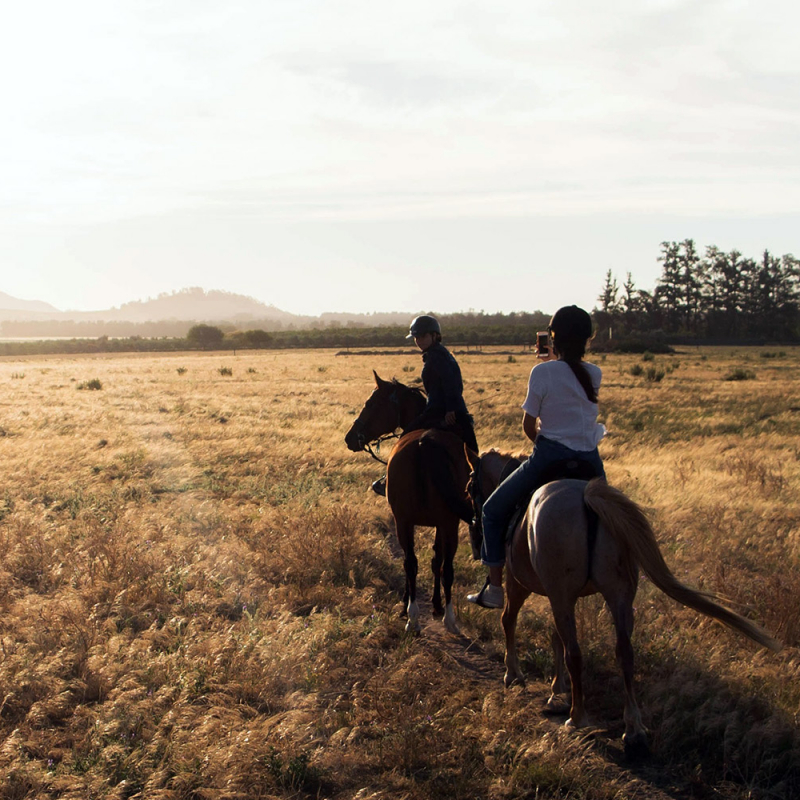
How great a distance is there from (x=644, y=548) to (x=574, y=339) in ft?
4.70

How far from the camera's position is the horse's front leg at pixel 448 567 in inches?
259

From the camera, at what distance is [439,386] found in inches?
275

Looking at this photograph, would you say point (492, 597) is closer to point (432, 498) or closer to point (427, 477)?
point (432, 498)

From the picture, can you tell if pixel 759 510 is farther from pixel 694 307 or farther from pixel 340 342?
pixel 694 307

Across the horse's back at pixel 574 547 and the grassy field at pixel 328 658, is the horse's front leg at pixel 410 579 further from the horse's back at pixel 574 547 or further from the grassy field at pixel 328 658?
the horse's back at pixel 574 547

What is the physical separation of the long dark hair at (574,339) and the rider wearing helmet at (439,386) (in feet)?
6.77

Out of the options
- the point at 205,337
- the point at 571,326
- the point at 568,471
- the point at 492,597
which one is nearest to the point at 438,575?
the point at 492,597

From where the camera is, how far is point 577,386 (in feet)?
15.8

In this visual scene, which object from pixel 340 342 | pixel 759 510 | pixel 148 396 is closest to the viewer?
pixel 759 510

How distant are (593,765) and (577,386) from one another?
2325mm

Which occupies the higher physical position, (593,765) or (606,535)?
(606,535)

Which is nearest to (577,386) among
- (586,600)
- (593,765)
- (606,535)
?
(606,535)

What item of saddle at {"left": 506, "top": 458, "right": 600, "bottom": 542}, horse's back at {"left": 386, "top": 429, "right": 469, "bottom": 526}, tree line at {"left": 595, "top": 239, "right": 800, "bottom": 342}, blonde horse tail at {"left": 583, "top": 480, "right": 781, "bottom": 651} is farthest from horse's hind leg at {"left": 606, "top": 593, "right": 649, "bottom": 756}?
tree line at {"left": 595, "top": 239, "right": 800, "bottom": 342}

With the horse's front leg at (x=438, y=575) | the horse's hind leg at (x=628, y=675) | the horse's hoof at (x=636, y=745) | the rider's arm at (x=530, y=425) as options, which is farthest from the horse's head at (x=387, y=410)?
the horse's hoof at (x=636, y=745)
